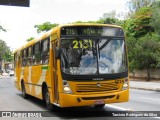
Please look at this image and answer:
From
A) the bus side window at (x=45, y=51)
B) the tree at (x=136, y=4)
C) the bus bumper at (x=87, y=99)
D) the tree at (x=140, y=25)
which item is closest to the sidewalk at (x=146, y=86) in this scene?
the bus side window at (x=45, y=51)

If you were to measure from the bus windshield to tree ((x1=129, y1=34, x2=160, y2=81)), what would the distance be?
104 ft

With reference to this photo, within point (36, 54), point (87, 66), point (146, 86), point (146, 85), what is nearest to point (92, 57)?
point (87, 66)

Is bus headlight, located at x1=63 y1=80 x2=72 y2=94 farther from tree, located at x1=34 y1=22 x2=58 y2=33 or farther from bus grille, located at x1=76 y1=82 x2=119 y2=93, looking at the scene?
tree, located at x1=34 y1=22 x2=58 y2=33

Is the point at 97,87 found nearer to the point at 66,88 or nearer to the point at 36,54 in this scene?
the point at 66,88

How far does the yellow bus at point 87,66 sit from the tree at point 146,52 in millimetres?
31754

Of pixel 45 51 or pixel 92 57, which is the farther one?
pixel 45 51

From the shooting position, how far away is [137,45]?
1813 inches

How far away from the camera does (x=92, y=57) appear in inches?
485

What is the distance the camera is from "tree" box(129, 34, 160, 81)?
44.9 metres

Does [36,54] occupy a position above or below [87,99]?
above

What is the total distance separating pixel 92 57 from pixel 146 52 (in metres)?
33.5

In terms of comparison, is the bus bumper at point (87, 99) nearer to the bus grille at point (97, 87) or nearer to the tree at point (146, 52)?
the bus grille at point (97, 87)

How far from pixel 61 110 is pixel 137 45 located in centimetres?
3292

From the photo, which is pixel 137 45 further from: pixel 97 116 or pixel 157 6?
pixel 97 116
